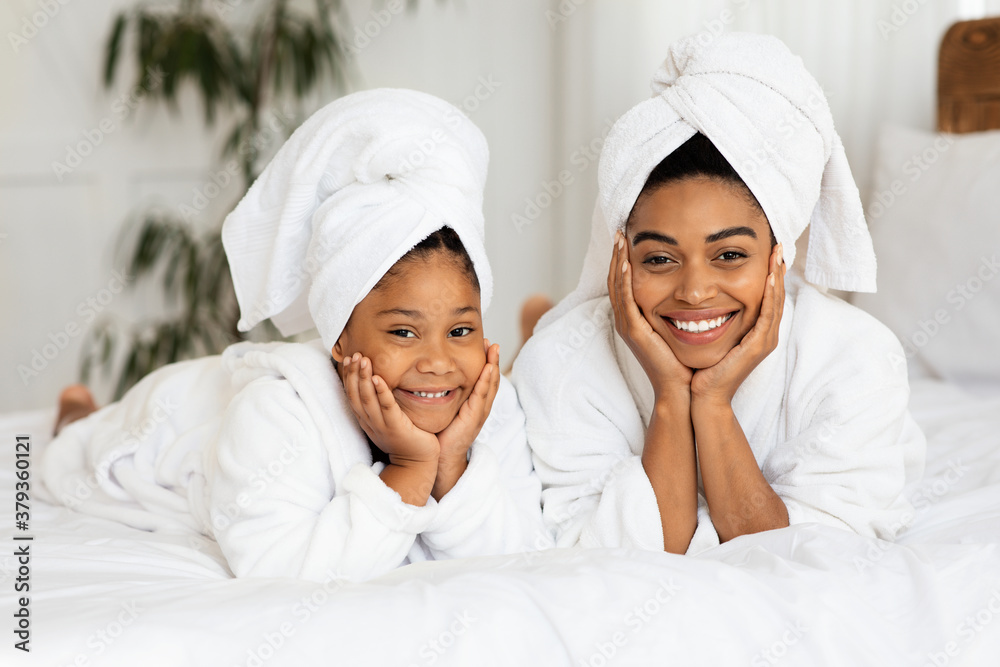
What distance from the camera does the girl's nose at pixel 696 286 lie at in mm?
1300

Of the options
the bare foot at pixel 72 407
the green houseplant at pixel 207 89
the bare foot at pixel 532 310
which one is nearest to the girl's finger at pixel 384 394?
the bare foot at pixel 72 407

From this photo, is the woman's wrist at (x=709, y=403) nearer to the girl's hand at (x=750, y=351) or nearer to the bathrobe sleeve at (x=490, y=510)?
the girl's hand at (x=750, y=351)

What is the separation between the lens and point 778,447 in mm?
1403

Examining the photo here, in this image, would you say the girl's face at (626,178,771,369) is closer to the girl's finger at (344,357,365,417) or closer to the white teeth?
the white teeth

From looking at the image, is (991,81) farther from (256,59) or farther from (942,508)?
(256,59)

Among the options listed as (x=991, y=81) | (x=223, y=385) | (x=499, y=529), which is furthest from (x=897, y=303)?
(x=223, y=385)

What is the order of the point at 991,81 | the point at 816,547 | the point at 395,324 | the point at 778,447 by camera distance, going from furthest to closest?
the point at 991,81, the point at 778,447, the point at 395,324, the point at 816,547

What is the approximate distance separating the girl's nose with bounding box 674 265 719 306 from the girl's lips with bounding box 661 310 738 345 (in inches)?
1.5

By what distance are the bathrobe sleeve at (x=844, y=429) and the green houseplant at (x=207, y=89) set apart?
2.22 meters

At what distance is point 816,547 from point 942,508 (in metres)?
0.47

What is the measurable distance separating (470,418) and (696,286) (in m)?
0.39

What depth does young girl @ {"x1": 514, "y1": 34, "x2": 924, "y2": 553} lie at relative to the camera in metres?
1.31

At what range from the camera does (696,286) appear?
1.30 meters

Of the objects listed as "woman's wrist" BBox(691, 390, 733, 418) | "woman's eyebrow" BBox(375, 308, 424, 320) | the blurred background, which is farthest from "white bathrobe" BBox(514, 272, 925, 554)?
the blurred background
